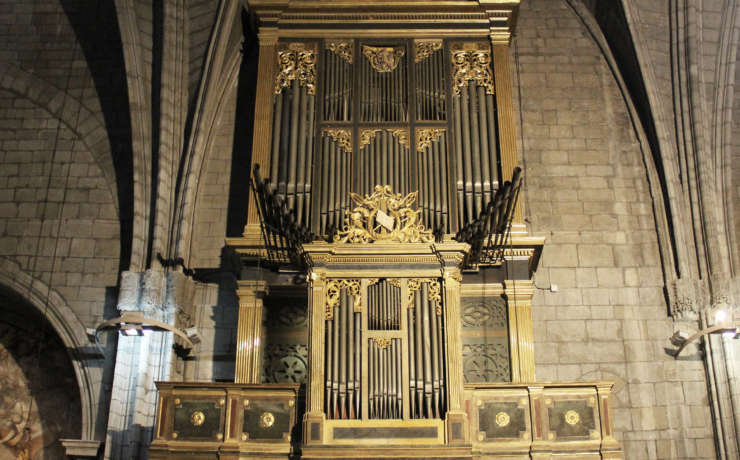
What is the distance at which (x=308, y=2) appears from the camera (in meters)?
15.1

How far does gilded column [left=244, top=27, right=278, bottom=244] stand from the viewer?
536 inches

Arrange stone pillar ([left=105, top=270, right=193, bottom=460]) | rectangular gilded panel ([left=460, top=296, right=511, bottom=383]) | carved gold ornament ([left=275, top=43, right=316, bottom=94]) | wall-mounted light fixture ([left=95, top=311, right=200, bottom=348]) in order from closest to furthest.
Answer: wall-mounted light fixture ([left=95, top=311, right=200, bottom=348]) < rectangular gilded panel ([left=460, top=296, right=511, bottom=383]) < stone pillar ([left=105, top=270, right=193, bottom=460]) < carved gold ornament ([left=275, top=43, right=316, bottom=94])

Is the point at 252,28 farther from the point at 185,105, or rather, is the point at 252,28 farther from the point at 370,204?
the point at 370,204

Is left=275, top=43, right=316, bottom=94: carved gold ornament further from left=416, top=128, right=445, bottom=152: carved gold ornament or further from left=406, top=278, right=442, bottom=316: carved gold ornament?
left=406, top=278, right=442, bottom=316: carved gold ornament

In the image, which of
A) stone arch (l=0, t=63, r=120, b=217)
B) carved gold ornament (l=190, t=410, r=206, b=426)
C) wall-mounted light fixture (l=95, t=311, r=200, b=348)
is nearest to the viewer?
carved gold ornament (l=190, t=410, r=206, b=426)

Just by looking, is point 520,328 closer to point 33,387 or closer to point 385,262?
point 385,262

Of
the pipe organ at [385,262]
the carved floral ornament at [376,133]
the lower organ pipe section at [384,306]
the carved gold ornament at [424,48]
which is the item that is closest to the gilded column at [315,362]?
the pipe organ at [385,262]

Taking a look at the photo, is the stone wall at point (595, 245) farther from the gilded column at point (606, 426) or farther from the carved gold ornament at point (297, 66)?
the carved gold ornament at point (297, 66)

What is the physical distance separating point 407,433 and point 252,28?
821 centimetres

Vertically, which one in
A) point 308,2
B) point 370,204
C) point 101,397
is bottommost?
point 101,397

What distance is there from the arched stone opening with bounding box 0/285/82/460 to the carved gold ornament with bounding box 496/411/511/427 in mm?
7292

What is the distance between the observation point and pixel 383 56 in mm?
15133

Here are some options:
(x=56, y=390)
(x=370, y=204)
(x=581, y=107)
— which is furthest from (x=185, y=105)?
(x=581, y=107)

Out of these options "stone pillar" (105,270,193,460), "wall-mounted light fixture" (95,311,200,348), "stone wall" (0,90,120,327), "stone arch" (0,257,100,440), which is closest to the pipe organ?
"wall-mounted light fixture" (95,311,200,348)
